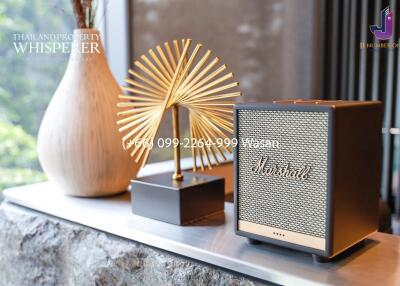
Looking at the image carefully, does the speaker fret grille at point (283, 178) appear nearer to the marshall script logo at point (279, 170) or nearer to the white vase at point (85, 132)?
the marshall script logo at point (279, 170)

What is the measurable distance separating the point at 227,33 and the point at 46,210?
1.81 metres

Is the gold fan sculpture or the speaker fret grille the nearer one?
the speaker fret grille

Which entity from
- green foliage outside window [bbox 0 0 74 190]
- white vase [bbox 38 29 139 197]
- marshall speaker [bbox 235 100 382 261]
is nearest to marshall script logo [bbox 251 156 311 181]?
marshall speaker [bbox 235 100 382 261]

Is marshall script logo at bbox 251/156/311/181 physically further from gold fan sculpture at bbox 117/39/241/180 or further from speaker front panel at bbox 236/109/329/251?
gold fan sculpture at bbox 117/39/241/180

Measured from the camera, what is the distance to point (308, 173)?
0.80m

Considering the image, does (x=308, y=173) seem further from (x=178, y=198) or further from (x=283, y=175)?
(x=178, y=198)

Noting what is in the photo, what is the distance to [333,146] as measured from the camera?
2.48ft

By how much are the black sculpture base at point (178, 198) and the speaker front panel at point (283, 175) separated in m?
0.19

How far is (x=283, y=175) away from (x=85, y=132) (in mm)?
646

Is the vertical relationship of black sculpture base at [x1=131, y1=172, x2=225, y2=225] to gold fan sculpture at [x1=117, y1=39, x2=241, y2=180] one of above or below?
below

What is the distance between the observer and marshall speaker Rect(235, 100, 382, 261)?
78 cm

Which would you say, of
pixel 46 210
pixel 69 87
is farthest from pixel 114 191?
pixel 69 87

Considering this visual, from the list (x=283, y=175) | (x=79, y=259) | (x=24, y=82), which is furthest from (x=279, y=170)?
(x=24, y=82)

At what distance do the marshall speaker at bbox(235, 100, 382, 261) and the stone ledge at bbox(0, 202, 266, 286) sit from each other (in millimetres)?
131
